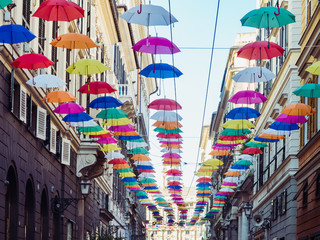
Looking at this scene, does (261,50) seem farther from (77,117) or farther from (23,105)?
(77,117)

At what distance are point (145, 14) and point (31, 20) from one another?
5857 millimetres

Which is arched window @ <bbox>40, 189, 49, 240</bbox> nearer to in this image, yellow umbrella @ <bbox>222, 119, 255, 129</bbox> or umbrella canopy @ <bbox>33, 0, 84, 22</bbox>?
yellow umbrella @ <bbox>222, 119, 255, 129</bbox>

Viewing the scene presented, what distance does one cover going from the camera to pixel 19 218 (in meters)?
20.6

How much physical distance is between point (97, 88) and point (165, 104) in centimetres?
453

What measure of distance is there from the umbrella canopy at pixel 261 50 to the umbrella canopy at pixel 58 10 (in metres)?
4.37

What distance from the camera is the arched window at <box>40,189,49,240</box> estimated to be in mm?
25438

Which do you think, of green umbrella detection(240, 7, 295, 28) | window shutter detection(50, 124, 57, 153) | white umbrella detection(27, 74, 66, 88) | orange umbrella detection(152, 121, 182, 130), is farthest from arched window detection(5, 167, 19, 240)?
orange umbrella detection(152, 121, 182, 130)

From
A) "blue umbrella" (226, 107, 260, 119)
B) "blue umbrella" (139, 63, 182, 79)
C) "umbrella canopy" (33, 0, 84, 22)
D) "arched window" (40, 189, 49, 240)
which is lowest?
"arched window" (40, 189, 49, 240)

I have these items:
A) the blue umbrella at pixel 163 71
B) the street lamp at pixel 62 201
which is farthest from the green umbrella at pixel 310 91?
the street lamp at pixel 62 201

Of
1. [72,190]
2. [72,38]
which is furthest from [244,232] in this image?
[72,38]

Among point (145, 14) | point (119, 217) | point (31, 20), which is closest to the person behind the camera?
point (145, 14)

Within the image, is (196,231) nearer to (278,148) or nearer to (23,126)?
(278,148)

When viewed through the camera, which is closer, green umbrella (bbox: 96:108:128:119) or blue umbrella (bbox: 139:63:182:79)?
blue umbrella (bbox: 139:63:182:79)

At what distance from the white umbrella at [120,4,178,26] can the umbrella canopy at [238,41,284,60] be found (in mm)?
2408
